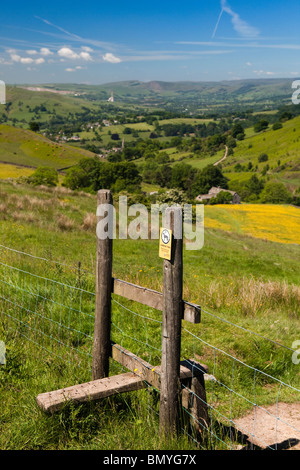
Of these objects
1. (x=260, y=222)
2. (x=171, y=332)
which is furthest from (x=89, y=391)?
(x=260, y=222)

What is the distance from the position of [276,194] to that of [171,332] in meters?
108

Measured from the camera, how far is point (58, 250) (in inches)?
473

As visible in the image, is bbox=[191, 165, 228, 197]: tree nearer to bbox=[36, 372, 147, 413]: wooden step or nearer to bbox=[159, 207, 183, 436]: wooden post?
bbox=[36, 372, 147, 413]: wooden step

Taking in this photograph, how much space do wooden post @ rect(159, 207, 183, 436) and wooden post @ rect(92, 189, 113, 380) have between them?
91 centimetres

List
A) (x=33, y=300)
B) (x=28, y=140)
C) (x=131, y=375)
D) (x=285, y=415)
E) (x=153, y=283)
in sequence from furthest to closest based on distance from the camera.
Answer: (x=28, y=140) < (x=153, y=283) < (x=33, y=300) < (x=285, y=415) < (x=131, y=375)

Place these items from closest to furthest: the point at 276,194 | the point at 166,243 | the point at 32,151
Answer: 1. the point at 166,243
2. the point at 276,194
3. the point at 32,151

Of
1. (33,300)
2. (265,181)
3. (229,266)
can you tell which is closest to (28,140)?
(265,181)

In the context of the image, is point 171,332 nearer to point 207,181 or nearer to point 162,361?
point 162,361

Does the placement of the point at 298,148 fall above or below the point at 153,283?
above

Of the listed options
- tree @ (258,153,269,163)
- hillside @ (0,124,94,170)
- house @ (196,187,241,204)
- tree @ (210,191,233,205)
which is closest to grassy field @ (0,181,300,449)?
tree @ (210,191,233,205)

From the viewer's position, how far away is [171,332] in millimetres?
3365

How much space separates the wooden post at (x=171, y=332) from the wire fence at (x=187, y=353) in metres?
0.29
